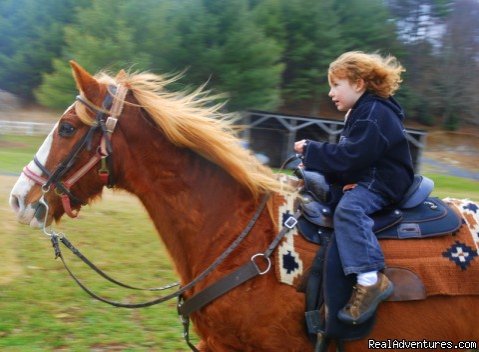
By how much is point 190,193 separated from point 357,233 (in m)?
1.02

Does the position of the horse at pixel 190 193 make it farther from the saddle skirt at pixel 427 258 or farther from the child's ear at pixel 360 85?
the child's ear at pixel 360 85

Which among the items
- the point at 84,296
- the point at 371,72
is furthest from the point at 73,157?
the point at 84,296

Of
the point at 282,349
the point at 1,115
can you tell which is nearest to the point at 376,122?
the point at 282,349

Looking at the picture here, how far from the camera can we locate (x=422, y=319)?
2.77m

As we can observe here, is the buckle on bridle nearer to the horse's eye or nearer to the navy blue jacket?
the navy blue jacket

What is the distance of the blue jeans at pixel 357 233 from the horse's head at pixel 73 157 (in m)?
1.42

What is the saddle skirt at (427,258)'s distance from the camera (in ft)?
9.05

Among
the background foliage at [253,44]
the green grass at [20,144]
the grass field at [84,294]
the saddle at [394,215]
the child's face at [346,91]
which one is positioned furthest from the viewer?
the background foliage at [253,44]

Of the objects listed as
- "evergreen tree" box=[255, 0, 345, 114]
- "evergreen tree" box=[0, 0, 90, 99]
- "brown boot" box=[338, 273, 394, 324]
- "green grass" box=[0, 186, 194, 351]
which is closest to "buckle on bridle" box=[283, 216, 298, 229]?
"brown boot" box=[338, 273, 394, 324]

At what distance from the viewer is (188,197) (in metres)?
2.96

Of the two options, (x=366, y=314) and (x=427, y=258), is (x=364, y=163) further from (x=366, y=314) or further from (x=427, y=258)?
(x=366, y=314)

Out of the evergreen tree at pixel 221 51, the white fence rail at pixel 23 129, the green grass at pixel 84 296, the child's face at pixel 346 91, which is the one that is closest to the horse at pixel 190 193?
the child's face at pixel 346 91

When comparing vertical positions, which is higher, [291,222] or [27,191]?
[27,191]

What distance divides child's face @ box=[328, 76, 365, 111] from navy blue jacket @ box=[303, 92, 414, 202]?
1.6 inches
